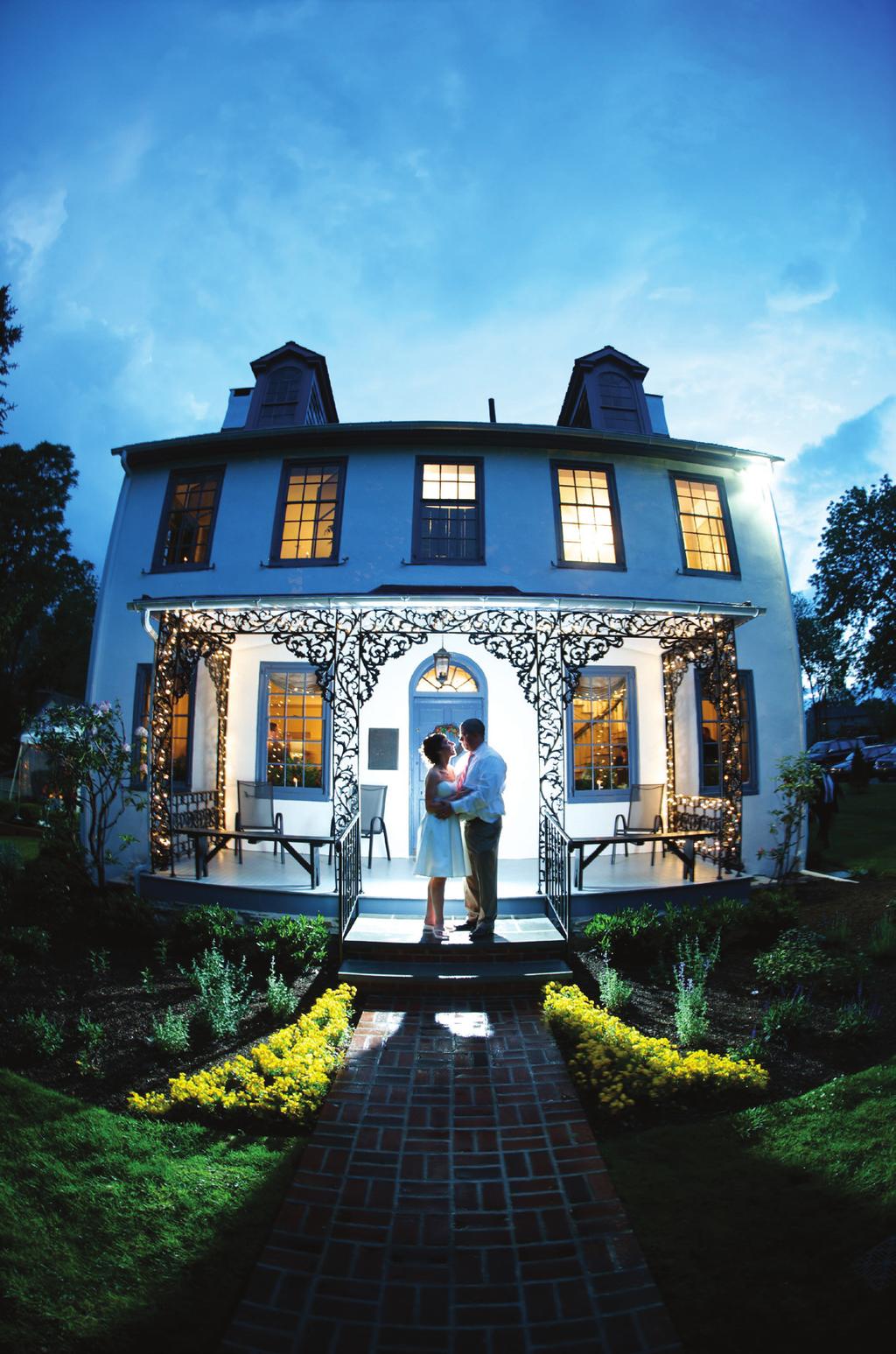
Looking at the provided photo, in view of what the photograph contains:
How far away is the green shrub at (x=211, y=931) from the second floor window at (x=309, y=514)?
5.58 m

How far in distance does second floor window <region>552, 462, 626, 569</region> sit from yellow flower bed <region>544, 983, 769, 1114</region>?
7268 mm

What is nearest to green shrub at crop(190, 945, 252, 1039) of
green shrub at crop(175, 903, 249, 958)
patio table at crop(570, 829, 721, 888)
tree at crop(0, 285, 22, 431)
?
green shrub at crop(175, 903, 249, 958)

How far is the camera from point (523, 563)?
10.2m

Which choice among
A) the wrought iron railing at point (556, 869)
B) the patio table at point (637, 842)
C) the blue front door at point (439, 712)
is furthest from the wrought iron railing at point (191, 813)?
the patio table at point (637, 842)

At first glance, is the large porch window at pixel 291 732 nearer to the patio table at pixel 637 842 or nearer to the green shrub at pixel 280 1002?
the patio table at pixel 637 842

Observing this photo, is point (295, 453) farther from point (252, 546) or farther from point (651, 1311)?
point (651, 1311)

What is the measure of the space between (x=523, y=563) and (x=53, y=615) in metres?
28.1

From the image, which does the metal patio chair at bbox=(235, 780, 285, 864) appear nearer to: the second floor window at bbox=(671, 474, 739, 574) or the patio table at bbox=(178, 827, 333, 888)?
the patio table at bbox=(178, 827, 333, 888)

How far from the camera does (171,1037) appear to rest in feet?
15.5

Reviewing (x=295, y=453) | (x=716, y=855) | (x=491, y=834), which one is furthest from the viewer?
(x=295, y=453)

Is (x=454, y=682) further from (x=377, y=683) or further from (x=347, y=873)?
(x=347, y=873)

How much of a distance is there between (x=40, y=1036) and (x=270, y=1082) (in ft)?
6.39

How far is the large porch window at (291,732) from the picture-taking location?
34.5 feet

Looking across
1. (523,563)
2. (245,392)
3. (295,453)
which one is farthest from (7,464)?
(523,563)
